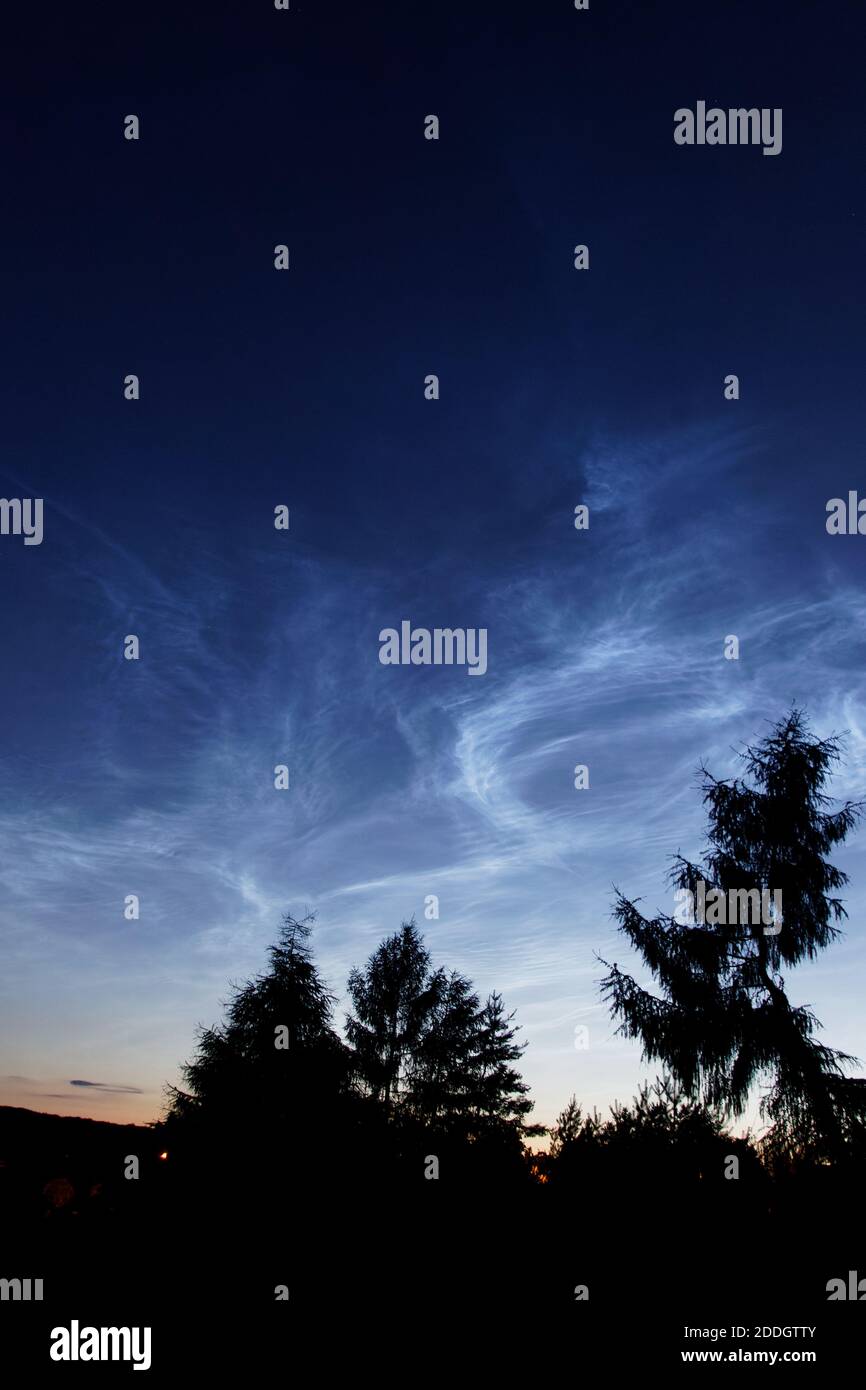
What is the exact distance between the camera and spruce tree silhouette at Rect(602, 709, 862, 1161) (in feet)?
52.0

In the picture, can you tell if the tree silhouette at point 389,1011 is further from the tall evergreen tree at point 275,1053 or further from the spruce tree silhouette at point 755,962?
the spruce tree silhouette at point 755,962

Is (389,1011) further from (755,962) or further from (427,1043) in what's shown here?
(755,962)

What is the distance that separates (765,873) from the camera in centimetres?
1733

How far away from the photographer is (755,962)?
16969 mm

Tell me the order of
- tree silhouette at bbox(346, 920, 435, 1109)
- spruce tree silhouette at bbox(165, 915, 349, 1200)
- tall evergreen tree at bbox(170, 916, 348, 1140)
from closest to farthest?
spruce tree silhouette at bbox(165, 915, 349, 1200) < tall evergreen tree at bbox(170, 916, 348, 1140) < tree silhouette at bbox(346, 920, 435, 1109)

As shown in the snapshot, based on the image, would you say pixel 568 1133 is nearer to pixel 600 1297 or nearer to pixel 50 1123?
pixel 600 1297

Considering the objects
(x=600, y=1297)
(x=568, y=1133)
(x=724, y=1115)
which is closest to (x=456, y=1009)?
(x=724, y=1115)

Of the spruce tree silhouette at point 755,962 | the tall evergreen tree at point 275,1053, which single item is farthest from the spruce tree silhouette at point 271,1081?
the spruce tree silhouette at point 755,962

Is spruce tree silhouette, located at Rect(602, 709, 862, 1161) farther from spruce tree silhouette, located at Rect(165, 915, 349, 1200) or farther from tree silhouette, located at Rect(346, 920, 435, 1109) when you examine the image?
tree silhouette, located at Rect(346, 920, 435, 1109)

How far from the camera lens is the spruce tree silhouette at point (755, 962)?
1585cm

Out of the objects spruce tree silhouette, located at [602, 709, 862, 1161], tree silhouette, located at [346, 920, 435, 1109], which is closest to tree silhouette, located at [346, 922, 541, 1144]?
tree silhouette, located at [346, 920, 435, 1109]

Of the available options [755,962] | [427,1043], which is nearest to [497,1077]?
[427,1043]

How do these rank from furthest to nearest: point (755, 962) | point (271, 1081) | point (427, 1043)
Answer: point (427, 1043), point (271, 1081), point (755, 962)
